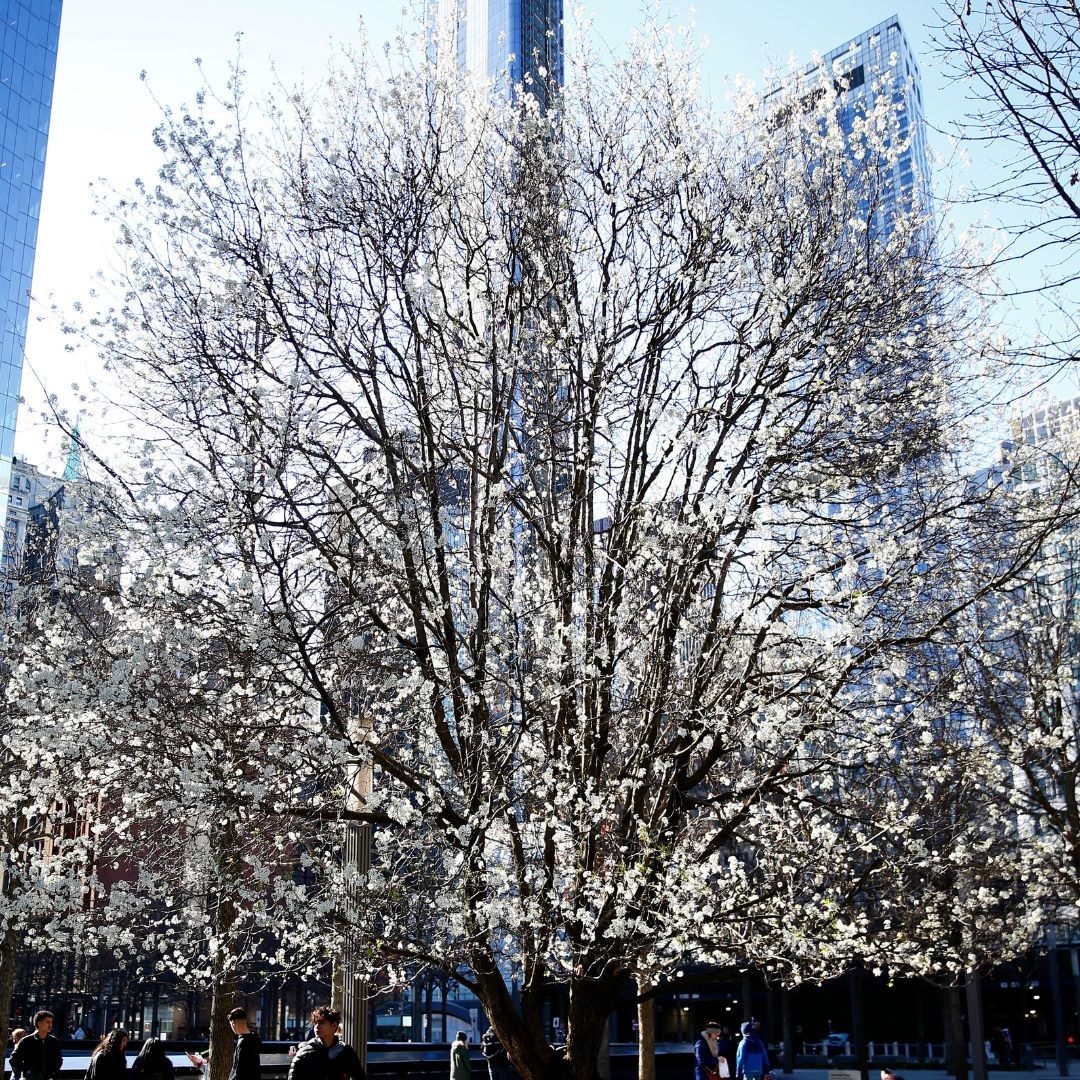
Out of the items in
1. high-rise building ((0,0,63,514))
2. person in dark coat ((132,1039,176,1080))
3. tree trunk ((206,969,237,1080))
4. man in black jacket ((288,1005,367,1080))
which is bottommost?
tree trunk ((206,969,237,1080))

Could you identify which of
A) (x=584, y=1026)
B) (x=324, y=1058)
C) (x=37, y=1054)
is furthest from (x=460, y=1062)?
(x=324, y=1058)

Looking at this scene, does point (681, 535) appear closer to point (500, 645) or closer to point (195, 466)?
point (500, 645)

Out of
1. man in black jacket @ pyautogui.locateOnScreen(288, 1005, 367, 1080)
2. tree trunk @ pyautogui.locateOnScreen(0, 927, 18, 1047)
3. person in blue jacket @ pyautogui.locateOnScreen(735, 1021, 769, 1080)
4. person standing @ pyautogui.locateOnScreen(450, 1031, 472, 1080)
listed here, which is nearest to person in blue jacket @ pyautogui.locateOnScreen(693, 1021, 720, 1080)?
person in blue jacket @ pyautogui.locateOnScreen(735, 1021, 769, 1080)

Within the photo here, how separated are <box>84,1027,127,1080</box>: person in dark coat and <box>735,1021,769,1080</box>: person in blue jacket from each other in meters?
8.44

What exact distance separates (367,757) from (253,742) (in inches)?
42.3

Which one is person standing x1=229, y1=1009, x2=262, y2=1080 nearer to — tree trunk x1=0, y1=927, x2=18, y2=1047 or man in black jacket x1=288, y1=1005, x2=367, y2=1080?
man in black jacket x1=288, y1=1005, x2=367, y2=1080

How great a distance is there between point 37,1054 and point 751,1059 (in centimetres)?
875

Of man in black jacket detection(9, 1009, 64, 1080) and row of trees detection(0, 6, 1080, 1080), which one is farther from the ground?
row of trees detection(0, 6, 1080, 1080)

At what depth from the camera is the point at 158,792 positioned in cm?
889

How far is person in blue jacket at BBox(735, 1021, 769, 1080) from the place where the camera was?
45.7ft

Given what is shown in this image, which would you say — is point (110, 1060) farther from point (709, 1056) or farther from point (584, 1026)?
point (709, 1056)

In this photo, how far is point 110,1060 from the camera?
8.66 meters

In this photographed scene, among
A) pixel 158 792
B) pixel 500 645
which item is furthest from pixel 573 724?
pixel 158 792

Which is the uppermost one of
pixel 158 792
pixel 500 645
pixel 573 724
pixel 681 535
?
pixel 681 535
